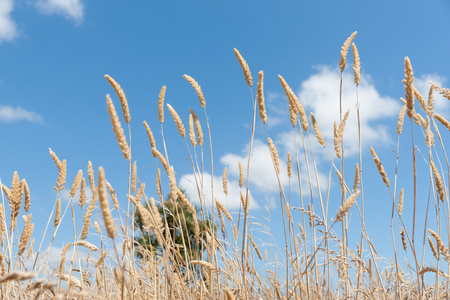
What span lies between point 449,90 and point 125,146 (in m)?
1.52

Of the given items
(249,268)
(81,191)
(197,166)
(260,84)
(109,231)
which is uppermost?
(260,84)

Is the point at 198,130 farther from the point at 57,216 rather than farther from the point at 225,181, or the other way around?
the point at 57,216

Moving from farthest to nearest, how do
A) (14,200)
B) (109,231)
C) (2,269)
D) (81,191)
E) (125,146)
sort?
(81,191) → (2,269) → (14,200) → (125,146) → (109,231)

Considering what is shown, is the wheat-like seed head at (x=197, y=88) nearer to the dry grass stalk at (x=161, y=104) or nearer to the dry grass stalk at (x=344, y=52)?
the dry grass stalk at (x=161, y=104)

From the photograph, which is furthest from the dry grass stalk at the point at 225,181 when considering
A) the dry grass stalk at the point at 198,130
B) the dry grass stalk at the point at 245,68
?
the dry grass stalk at the point at 245,68

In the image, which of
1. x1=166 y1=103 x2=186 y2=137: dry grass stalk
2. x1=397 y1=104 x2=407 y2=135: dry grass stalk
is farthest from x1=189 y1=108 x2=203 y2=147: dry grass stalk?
x1=397 y1=104 x2=407 y2=135: dry grass stalk

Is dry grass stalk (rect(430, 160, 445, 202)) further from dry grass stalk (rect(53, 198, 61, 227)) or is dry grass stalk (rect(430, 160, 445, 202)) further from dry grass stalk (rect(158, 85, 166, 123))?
dry grass stalk (rect(53, 198, 61, 227))

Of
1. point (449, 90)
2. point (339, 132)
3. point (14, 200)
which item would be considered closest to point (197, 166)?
point (339, 132)

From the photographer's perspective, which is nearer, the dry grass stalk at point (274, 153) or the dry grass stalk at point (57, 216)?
the dry grass stalk at point (274, 153)

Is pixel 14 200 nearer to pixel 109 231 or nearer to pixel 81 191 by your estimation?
pixel 81 191

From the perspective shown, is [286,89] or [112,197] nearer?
[286,89]

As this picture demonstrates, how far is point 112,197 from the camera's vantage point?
2.63m

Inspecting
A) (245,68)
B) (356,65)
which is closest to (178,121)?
(245,68)

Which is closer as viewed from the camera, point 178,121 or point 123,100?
point 123,100
